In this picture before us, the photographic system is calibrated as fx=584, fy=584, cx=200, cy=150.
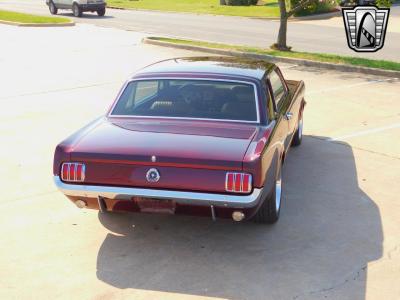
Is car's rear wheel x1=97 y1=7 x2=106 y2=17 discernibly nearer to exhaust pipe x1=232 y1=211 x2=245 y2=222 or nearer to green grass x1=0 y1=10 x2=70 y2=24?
green grass x1=0 y1=10 x2=70 y2=24

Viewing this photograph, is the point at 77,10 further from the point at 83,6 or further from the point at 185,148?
the point at 185,148

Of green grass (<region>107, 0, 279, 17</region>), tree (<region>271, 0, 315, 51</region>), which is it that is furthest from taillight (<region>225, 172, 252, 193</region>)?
green grass (<region>107, 0, 279, 17</region>)

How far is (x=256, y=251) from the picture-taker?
17.1 feet

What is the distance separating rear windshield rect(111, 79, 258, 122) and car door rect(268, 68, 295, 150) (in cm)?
45

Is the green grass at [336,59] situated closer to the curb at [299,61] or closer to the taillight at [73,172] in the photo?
the curb at [299,61]

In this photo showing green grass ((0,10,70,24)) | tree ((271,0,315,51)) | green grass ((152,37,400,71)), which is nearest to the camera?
green grass ((152,37,400,71))

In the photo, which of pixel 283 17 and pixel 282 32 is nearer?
pixel 283 17

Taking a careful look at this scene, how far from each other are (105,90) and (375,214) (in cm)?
787

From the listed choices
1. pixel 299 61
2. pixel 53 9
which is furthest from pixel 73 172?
pixel 53 9

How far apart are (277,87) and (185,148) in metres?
2.31

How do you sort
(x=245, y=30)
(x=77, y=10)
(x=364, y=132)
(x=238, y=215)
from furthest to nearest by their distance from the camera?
(x=77, y=10) < (x=245, y=30) < (x=364, y=132) < (x=238, y=215)

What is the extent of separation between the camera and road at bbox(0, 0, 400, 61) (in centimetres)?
2032

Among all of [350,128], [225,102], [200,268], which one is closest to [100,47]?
[350,128]

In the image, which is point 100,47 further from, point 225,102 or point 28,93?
point 225,102
